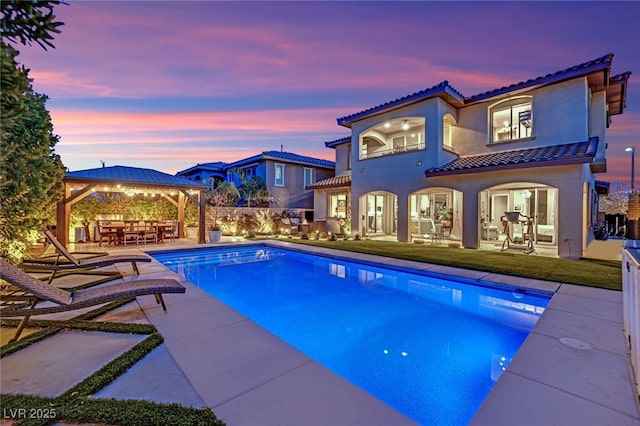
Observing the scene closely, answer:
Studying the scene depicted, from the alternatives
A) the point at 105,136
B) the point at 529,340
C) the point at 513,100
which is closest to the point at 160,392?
the point at 529,340

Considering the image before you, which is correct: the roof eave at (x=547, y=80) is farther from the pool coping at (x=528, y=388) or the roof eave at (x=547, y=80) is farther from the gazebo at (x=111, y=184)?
the gazebo at (x=111, y=184)

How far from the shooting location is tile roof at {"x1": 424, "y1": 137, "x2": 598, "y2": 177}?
920 cm

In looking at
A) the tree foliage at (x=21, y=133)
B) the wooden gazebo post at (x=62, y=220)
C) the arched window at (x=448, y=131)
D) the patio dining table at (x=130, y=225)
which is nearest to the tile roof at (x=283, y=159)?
the patio dining table at (x=130, y=225)

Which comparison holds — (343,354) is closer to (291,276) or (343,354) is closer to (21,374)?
(21,374)

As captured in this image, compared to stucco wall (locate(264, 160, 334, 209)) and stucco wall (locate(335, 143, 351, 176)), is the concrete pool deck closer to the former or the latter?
stucco wall (locate(335, 143, 351, 176))

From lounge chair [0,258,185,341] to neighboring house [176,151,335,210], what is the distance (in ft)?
57.7

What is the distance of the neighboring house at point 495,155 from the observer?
32.5 ft

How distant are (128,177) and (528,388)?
13.8 m

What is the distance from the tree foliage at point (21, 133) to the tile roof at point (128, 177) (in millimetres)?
4848

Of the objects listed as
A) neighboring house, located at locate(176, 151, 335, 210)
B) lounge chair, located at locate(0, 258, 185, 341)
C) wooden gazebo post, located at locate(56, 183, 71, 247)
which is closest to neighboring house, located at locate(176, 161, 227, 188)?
neighboring house, located at locate(176, 151, 335, 210)

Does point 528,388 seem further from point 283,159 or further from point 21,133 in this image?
point 283,159

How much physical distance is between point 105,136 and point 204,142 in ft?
24.8

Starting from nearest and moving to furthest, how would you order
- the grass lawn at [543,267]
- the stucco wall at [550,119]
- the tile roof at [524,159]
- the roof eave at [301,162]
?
the grass lawn at [543,267]
the tile roof at [524,159]
the stucco wall at [550,119]
the roof eave at [301,162]

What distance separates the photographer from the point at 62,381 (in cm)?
259
